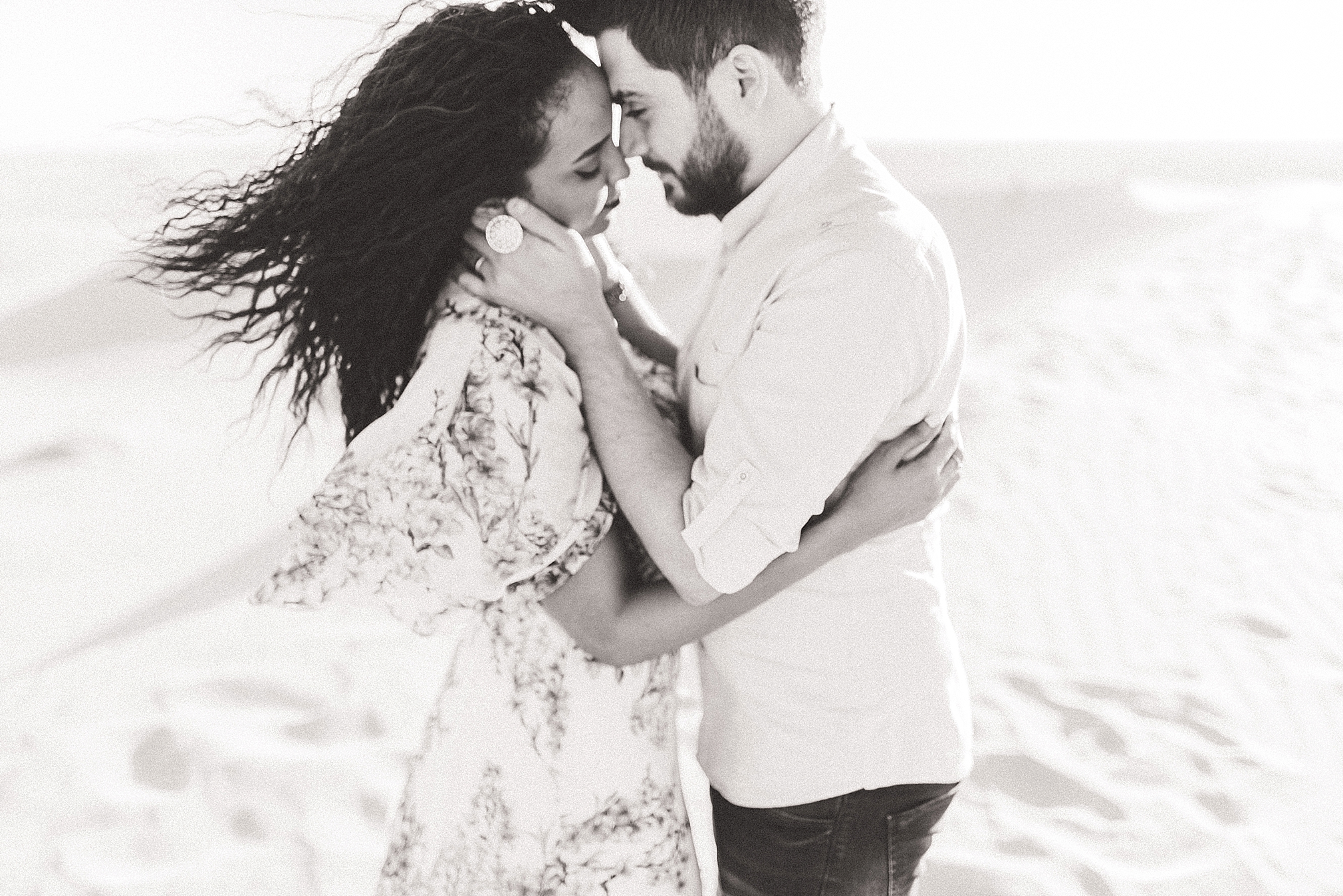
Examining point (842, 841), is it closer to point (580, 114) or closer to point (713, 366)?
point (713, 366)

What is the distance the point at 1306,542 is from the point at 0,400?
8.27m

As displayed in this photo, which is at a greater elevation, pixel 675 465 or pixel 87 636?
pixel 675 465

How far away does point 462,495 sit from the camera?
1.77 meters

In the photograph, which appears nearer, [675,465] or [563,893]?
Result: [675,465]

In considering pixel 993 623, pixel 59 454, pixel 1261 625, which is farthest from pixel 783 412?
pixel 59 454

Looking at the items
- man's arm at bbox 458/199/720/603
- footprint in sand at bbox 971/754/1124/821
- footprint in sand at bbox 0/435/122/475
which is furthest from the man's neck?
footprint in sand at bbox 0/435/122/475

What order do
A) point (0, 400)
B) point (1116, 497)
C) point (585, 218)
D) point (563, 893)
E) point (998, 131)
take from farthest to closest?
point (998, 131) < point (0, 400) < point (1116, 497) < point (585, 218) < point (563, 893)

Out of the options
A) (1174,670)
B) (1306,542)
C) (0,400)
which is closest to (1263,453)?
(1306,542)

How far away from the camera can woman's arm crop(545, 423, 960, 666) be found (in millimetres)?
1855

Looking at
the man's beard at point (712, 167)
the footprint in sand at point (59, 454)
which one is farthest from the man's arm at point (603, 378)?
the footprint in sand at point (59, 454)

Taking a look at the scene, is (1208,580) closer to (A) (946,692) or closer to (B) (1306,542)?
(B) (1306,542)

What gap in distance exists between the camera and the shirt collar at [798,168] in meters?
2.08

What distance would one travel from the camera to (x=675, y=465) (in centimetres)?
183

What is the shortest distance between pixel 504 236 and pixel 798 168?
20.3 inches
